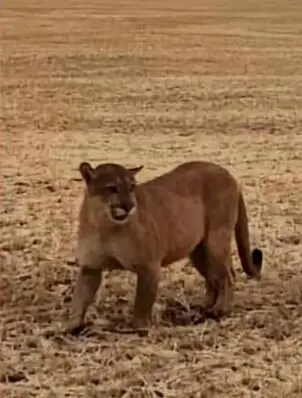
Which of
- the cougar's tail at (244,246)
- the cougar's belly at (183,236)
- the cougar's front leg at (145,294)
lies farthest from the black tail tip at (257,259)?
the cougar's front leg at (145,294)

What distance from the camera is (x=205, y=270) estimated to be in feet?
23.6

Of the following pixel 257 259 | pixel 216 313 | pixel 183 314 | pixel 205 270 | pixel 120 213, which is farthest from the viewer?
pixel 257 259

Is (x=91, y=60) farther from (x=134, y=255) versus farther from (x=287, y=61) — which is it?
(x=134, y=255)

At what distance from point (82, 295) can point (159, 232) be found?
1.79 ft

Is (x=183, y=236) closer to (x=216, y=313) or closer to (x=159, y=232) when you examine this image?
(x=159, y=232)

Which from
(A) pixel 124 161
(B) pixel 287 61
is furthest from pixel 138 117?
(B) pixel 287 61

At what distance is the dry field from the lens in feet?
19.7

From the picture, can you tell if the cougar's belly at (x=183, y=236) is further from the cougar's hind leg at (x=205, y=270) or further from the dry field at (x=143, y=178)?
the dry field at (x=143, y=178)

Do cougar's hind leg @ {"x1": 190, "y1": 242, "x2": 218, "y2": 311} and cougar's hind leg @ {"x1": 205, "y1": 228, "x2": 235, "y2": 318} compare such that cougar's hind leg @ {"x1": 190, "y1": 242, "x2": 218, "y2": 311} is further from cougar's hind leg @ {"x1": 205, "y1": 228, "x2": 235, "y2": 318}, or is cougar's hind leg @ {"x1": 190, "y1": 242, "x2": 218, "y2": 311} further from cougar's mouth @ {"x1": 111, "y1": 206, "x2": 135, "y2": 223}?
cougar's mouth @ {"x1": 111, "y1": 206, "x2": 135, "y2": 223}

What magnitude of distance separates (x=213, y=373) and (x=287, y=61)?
60.2 ft

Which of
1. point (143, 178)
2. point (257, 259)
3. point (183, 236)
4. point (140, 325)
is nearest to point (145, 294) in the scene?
point (140, 325)

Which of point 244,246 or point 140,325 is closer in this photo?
point 140,325

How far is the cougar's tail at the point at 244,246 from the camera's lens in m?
7.34

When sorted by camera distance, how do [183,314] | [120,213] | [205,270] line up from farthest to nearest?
1. [205,270]
2. [183,314]
3. [120,213]
